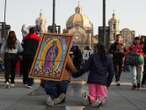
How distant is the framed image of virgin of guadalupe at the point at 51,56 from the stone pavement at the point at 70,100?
2.01 ft

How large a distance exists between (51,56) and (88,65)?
787 mm

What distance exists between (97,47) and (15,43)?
4.49 metres

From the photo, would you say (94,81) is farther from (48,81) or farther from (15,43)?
(15,43)

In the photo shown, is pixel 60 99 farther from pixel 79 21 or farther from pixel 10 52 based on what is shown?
pixel 79 21

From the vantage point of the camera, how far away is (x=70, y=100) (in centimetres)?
1167

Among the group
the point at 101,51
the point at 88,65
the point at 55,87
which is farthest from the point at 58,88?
the point at 101,51

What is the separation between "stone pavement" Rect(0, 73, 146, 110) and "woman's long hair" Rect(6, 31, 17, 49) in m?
1.21

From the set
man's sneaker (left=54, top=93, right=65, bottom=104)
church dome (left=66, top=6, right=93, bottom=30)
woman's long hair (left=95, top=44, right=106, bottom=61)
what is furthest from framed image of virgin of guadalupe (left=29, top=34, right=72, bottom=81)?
church dome (left=66, top=6, right=93, bottom=30)

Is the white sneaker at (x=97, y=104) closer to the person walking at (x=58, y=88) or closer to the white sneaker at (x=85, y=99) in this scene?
the white sneaker at (x=85, y=99)

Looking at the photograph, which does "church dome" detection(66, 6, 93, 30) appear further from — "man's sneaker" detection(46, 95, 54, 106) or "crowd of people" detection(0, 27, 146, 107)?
"man's sneaker" detection(46, 95, 54, 106)

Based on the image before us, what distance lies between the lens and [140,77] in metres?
15.8

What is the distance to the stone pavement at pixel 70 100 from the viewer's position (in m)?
10.5

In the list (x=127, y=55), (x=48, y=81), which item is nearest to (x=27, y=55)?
(x=127, y=55)

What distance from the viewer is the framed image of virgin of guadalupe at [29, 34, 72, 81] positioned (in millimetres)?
11188
